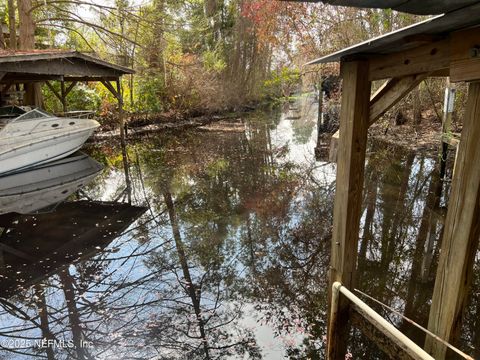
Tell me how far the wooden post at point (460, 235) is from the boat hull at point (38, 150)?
9.52 meters

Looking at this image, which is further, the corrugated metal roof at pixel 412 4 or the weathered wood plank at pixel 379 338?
the weathered wood plank at pixel 379 338

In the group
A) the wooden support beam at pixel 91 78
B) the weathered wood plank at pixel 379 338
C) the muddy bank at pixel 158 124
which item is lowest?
the weathered wood plank at pixel 379 338

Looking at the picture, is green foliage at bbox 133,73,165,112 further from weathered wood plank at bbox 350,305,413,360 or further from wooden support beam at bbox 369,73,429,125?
weathered wood plank at bbox 350,305,413,360

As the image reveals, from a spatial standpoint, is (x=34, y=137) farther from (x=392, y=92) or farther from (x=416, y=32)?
(x=416, y=32)

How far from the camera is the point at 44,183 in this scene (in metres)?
8.93

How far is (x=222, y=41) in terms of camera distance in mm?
25047

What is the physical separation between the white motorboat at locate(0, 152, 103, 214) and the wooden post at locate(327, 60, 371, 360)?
20.8 ft

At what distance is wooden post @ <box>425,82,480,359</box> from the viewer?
1.96 metres

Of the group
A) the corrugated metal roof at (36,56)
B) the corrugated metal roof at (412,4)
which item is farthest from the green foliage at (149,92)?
the corrugated metal roof at (412,4)

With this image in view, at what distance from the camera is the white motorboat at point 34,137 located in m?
8.77

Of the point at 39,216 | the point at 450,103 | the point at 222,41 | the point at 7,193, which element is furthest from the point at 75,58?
the point at 222,41

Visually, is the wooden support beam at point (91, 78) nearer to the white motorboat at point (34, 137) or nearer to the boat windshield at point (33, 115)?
the white motorboat at point (34, 137)

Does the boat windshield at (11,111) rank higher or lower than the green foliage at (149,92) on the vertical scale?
lower

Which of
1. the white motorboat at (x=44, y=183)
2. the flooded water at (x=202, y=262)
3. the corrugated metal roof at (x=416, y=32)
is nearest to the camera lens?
the corrugated metal roof at (x=416, y=32)
